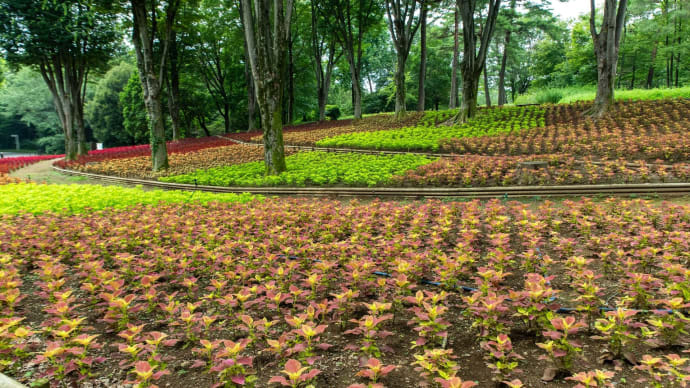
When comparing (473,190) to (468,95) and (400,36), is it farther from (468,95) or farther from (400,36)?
(400,36)

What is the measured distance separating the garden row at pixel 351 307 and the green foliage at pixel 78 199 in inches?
73.9

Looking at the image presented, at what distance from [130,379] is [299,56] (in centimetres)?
3910

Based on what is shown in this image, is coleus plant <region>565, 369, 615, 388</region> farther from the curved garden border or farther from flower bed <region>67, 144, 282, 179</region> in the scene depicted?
flower bed <region>67, 144, 282, 179</region>

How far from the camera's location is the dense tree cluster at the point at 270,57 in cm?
1459

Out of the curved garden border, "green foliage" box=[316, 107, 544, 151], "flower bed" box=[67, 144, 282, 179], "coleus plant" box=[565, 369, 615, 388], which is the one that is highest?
"green foliage" box=[316, 107, 544, 151]

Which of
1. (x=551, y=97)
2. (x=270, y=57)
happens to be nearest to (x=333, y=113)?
(x=551, y=97)

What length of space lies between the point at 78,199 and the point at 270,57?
6.93m

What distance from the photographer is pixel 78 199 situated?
26.5 ft

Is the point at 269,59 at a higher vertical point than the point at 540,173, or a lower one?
higher

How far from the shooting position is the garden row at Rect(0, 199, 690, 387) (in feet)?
7.68

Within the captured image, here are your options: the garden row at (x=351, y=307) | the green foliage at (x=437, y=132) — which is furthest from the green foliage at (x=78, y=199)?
the green foliage at (x=437, y=132)

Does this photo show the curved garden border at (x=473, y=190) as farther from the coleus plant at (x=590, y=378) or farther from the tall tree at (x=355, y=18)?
the tall tree at (x=355, y=18)

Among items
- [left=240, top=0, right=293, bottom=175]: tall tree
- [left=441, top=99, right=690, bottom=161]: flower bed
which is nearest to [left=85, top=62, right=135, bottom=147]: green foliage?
[left=240, top=0, right=293, bottom=175]: tall tree

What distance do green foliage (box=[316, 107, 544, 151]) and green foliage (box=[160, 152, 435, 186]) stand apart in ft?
5.26
